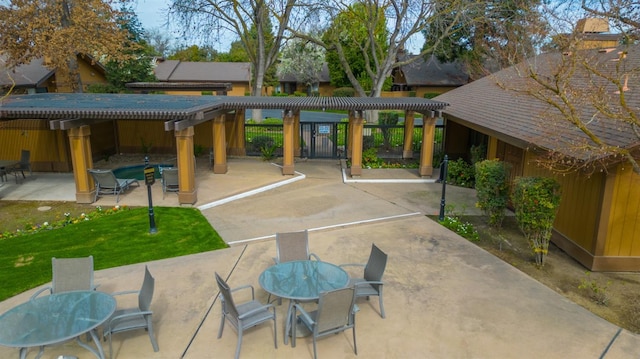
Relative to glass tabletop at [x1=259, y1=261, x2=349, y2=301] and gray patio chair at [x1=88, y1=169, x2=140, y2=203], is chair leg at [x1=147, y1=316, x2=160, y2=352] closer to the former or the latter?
glass tabletop at [x1=259, y1=261, x2=349, y2=301]

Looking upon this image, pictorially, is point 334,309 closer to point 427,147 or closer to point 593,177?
point 593,177

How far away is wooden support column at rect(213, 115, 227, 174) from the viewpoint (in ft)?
51.4

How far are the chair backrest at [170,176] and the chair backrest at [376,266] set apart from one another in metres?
8.06

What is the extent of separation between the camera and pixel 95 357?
5816mm

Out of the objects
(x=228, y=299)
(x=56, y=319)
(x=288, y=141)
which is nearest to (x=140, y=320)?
(x=56, y=319)

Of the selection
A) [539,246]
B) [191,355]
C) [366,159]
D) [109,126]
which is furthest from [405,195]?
[109,126]

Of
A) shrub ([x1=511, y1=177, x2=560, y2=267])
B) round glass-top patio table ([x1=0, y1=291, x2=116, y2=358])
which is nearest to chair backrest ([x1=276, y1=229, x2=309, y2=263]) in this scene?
round glass-top patio table ([x1=0, y1=291, x2=116, y2=358])

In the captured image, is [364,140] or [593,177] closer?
[593,177]

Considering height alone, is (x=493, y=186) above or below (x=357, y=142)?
below

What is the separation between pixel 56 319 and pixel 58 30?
22.4m

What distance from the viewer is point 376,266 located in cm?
687

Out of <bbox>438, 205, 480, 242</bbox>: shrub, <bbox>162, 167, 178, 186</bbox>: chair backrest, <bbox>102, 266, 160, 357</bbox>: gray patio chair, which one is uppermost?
<bbox>162, 167, 178, 186</bbox>: chair backrest

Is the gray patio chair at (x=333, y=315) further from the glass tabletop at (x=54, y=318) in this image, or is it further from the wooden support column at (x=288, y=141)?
the wooden support column at (x=288, y=141)

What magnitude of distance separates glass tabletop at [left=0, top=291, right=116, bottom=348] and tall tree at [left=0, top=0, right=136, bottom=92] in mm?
20884
